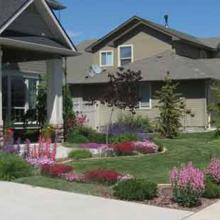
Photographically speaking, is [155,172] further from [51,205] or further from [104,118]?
[104,118]

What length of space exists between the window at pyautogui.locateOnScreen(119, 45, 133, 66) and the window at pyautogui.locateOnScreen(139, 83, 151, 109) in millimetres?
5718

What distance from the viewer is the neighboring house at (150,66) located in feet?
108

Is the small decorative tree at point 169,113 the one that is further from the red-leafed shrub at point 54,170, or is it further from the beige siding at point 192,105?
the red-leafed shrub at point 54,170

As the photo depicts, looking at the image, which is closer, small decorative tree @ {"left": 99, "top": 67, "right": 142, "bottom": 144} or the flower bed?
the flower bed

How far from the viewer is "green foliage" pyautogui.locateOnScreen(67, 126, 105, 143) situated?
20.9 metres

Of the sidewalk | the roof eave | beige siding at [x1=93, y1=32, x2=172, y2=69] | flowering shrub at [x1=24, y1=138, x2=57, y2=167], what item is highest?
beige siding at [x1=93, y1=32, x2=172, y2=69]

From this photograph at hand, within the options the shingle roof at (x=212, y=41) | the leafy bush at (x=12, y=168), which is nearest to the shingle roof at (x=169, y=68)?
the shingle roof at (x=212, y=41)

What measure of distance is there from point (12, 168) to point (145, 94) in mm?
22132

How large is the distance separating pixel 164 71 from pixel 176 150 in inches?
595

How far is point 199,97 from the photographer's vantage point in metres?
33.0

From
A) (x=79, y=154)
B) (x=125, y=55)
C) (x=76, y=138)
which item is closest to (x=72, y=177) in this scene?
(x=79, y=154)

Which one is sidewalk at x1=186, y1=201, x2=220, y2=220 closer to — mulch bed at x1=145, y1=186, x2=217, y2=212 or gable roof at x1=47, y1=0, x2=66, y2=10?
mulch bed at x1=145, y1=186, x2=217, y2=212

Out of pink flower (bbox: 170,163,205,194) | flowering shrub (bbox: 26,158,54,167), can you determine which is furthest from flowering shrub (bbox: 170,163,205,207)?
flowering shrub (bbox: 26,158,54,167)

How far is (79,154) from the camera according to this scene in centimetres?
1764
